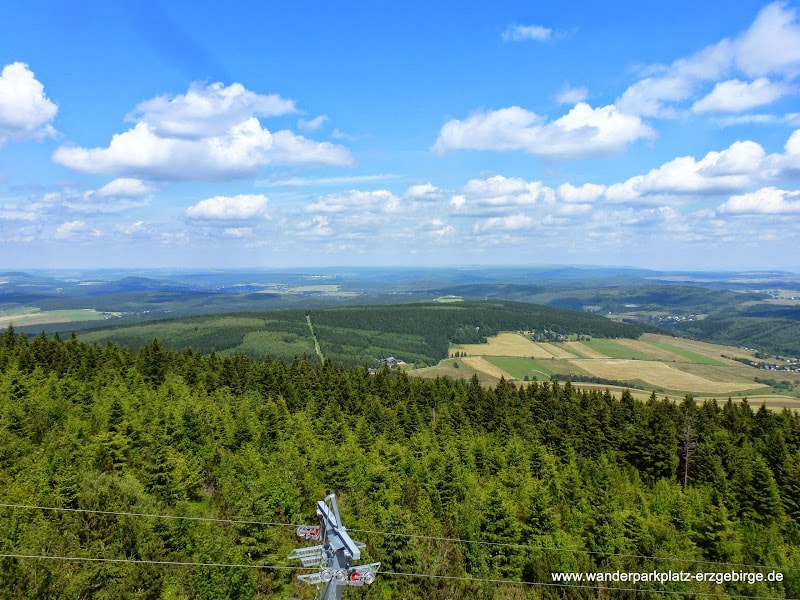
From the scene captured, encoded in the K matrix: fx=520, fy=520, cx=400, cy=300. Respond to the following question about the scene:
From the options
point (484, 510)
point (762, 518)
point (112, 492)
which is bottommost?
point (762, 518)

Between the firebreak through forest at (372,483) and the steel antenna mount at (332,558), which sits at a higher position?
the steel antenna mount at (332,558)

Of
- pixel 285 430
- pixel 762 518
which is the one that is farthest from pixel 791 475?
pixel 285 430

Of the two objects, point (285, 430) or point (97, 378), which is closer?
point (285, 430)

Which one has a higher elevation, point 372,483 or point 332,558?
point 332,558

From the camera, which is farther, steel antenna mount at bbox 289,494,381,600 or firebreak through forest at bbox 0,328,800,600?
firebreak through forest at bbox 0,328,800,600

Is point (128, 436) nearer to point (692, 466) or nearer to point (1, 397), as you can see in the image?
point (1, 397)
